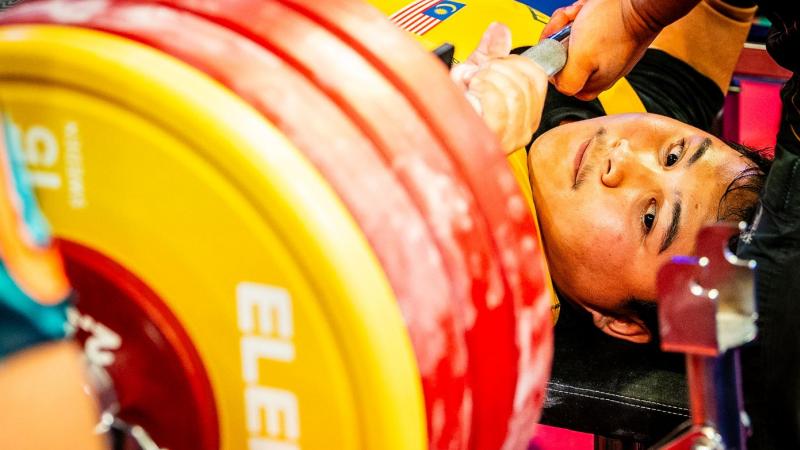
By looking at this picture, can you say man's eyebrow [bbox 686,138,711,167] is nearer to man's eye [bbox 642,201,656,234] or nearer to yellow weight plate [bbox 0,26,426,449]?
man's eye [bbox 642,201,656,234]

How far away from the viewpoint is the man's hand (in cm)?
107

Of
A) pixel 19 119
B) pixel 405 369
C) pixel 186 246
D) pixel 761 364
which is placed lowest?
pixel 761 364

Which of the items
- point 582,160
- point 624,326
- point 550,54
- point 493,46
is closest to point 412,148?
point 493,46

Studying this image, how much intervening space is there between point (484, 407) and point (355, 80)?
0.86ft

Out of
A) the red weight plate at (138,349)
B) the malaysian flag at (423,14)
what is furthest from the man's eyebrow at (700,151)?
the red weight plate at (138,349)

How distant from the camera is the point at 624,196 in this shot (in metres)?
1.06

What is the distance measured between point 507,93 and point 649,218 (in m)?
0.37

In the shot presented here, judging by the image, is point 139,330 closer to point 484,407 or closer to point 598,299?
point 484,407

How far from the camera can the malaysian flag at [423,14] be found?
1.26 m

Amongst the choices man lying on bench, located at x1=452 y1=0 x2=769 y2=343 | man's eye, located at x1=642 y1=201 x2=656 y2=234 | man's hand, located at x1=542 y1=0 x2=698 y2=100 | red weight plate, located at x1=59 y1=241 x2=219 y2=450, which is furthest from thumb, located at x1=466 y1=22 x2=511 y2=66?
red weight plate, located at x1=59 y1=241 x2=219 y2=450

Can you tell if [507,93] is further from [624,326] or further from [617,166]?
[624,326]

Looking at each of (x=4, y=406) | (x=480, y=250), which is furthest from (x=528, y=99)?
(x=4, y=406)

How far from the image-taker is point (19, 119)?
57 centimetres

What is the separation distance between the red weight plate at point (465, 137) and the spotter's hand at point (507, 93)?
129mm
